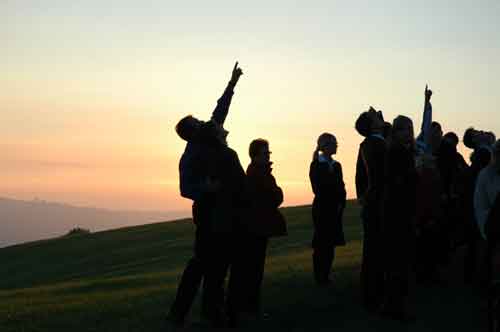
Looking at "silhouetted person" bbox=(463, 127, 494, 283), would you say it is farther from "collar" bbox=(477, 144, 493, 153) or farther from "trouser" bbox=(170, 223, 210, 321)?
"trouser" bbox=(170, 223, 210, 321)

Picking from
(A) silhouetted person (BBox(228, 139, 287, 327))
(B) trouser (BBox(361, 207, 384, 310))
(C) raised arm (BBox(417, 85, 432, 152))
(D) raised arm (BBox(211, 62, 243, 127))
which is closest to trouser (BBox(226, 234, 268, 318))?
(A) silhouetted person (BBox(228, 139, 287, 327))

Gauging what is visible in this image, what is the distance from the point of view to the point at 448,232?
46.1 feet

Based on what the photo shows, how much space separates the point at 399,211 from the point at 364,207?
791 mm

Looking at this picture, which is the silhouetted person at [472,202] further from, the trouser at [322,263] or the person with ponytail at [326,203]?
the trouser at [322,263]

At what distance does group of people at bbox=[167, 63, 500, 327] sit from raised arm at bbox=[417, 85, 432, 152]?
2cm

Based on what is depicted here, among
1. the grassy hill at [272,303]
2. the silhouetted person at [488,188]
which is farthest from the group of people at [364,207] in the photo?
the grassy hill at [272,303]

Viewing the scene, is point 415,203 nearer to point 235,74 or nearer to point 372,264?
point 372,264

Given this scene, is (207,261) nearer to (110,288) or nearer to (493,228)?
(493,228)

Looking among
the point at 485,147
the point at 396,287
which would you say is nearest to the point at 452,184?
the point at 485,147

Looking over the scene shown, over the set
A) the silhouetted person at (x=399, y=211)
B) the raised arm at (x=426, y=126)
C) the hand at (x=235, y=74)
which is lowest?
the silhouetted person at (x=399, y=211)

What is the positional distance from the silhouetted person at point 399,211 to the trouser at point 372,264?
39cm

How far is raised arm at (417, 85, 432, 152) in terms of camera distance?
523 inches

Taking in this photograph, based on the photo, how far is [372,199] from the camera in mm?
11734

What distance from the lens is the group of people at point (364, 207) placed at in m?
10.6
